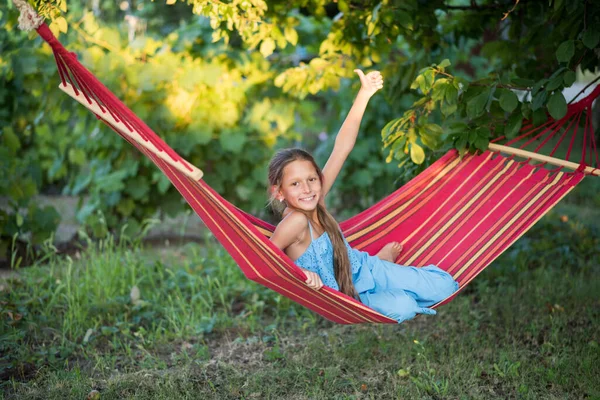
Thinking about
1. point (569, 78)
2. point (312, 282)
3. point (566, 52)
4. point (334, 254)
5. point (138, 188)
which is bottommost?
point (312, 282)

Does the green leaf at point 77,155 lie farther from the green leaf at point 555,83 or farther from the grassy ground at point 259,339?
the green leaf at point 555,83

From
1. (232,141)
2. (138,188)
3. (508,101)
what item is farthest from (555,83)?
(138,188)

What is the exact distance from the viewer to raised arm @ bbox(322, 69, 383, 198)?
2402 millimetres

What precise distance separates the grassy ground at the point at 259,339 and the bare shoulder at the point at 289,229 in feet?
1.65

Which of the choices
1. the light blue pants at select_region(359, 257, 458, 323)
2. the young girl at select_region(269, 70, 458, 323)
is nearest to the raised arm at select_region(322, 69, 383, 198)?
the young girl at select_region(269, 70, 458, 323)

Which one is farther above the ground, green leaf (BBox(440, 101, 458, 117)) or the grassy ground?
green leaf (BBox(440, 101, 458, 117))

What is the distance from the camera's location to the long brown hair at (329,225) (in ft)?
7.43

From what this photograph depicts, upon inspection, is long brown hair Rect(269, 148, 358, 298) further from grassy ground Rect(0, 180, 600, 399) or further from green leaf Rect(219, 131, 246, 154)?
green leaf Rect(219, 131, 246, 154)

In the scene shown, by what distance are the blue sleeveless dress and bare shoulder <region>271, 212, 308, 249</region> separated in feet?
0.13

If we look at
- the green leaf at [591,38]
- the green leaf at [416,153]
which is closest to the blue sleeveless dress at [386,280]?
the green leaf at [416,153]

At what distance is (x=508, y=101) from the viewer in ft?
7.43

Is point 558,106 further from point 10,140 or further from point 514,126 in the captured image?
point 10,140

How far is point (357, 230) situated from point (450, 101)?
0.57m

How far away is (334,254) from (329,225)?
0.10 metres
